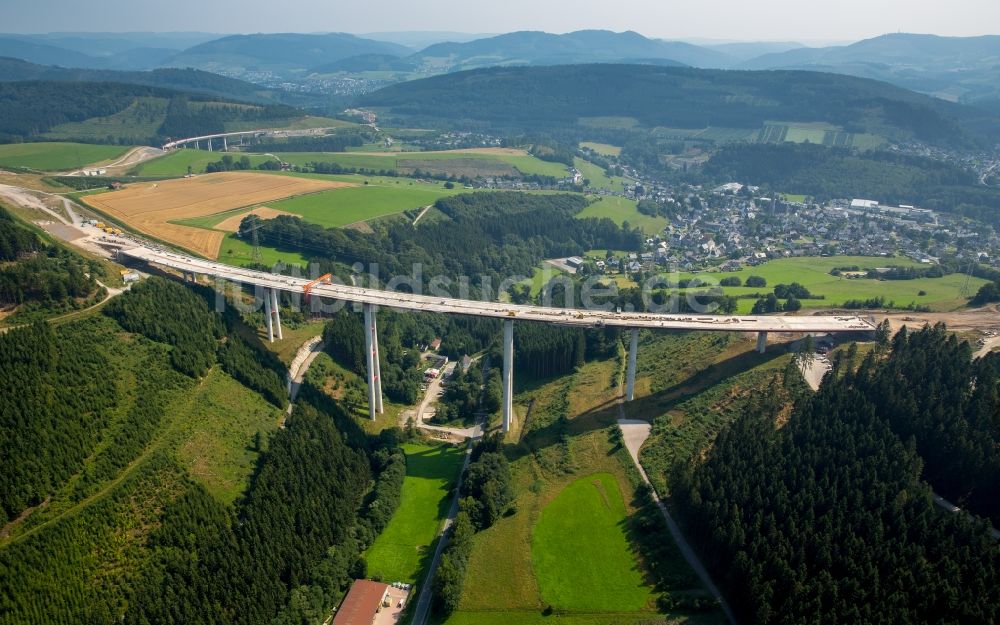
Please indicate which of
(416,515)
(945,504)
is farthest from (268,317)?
(945,504)

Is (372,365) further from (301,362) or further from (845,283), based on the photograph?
(845,283)

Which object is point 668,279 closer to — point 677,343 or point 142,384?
point 677,343

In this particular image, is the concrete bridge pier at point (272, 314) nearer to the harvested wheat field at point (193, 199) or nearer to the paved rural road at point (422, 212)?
the harvested wheat field at point (193, 199)

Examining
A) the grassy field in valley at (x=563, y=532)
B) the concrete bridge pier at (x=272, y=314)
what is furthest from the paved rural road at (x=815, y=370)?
the concrete bridge pier at (x=272, y=314)

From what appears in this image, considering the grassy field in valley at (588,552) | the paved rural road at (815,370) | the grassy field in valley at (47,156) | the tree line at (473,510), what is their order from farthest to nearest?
the grassy field in valley at (47,156), the paved rural road at (815,370), the tree line at (473,510), the grassy field in valley at (588,552)

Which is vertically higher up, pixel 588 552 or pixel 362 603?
pixel 588 552

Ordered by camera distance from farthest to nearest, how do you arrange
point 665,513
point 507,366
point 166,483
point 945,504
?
point 507,366 → point 665,513 → point 166,483 → point 945,504
